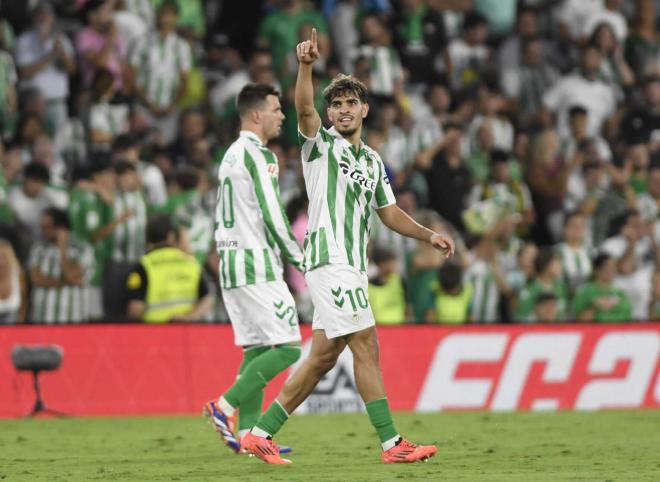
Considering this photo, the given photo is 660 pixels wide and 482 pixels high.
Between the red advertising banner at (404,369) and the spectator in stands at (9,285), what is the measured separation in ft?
2.79

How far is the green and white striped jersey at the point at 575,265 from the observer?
16.8 meters

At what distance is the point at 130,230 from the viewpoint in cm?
1550

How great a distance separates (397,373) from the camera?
578 inches

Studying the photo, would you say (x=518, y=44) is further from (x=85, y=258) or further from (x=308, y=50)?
(x=308, y=50)

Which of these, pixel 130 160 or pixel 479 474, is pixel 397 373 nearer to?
pixel 130 160

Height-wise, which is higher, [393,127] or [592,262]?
[393,127]

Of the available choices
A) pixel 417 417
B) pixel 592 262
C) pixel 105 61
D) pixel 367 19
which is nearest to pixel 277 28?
pixel 367 19

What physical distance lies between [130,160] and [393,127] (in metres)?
3.77

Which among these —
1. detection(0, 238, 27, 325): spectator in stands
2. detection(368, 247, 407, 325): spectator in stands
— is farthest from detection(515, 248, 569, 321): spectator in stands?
detection(0, 238, 27, 325): spectator in stands

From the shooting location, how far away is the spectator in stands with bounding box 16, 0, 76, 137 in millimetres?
17266


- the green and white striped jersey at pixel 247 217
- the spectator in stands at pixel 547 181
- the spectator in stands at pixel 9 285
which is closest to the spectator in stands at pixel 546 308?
the spectator in stands at pixel 547 181

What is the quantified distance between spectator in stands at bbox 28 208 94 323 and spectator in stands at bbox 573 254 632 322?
Answer: 547cm

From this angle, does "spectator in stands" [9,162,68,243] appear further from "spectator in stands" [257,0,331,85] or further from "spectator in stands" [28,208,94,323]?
"spectator in stands" [257,0,331,85]

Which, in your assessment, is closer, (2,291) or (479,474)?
(479,474)
